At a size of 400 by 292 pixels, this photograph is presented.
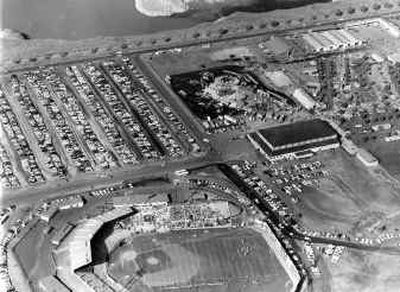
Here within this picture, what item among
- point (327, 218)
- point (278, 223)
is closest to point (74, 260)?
point (278, 223)

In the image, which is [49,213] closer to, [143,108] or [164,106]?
[143,108]

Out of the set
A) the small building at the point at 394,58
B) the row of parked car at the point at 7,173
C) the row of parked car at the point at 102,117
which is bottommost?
the row of parked car at the point at 7,173

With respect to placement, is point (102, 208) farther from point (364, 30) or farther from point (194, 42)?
point (364, 30)

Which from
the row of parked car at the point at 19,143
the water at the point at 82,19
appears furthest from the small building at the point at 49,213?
the water at the point at 82,19

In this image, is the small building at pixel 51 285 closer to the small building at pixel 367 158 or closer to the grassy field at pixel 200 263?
the grassy field at pixel 200 263

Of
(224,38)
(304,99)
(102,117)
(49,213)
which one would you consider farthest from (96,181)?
(224,38)
